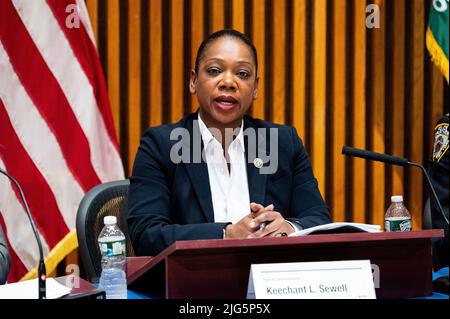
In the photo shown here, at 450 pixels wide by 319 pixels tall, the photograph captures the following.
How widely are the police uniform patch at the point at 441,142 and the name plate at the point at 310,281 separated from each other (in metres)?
1.22

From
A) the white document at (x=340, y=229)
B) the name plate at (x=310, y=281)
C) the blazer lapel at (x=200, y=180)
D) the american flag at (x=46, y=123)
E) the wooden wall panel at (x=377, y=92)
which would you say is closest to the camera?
the name plate at (x=310, y=281)

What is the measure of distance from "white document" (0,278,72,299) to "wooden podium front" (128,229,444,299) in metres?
0.20

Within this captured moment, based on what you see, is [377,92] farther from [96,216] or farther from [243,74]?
[96,216]

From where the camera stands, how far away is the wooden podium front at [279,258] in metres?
1.45

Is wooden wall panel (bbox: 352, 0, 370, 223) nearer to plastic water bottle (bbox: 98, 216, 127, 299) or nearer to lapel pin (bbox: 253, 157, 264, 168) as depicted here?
lapel pin (bbox: 253, 157, 264, 168)

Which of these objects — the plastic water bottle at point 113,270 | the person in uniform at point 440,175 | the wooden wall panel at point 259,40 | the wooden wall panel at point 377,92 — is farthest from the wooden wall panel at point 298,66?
the plastic water bottle at point 113,270

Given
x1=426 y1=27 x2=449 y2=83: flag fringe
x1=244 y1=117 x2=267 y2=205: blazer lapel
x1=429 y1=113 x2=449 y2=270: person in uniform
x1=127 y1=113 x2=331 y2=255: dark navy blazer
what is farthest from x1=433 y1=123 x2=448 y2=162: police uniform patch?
x1=426 y1=27 x2=449 y2=83: flag fringe

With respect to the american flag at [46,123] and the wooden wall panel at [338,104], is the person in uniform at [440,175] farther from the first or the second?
the american flag at [46,123]

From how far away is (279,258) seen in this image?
151 centimetres

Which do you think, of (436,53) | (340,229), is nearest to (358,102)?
(436,53)

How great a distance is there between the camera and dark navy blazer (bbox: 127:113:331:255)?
214 centimetres

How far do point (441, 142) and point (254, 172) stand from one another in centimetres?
73
